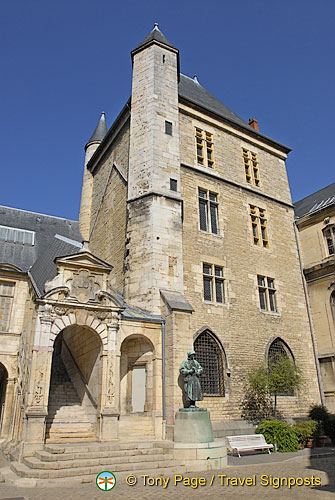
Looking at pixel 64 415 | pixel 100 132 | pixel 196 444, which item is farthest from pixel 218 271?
pixel 100 132

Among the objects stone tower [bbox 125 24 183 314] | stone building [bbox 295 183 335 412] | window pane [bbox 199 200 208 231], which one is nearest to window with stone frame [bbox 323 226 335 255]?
stone building [bbox 295 183 335 412]

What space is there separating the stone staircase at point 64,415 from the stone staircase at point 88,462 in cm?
73

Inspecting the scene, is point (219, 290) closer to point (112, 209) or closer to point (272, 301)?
point (272, 301)

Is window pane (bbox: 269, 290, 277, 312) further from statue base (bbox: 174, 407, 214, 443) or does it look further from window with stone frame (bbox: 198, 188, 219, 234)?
statue base (bbox: 174, 407, 214, 443)

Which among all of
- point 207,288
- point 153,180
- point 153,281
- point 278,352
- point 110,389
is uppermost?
point 153,180

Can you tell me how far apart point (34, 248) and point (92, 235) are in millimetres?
3344

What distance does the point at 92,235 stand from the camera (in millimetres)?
19266

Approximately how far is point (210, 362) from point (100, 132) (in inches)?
610

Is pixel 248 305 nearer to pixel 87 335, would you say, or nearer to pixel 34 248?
pixel 87 335

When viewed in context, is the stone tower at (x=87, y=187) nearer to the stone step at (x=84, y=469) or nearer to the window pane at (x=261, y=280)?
the window pane at (x=261, y=280)

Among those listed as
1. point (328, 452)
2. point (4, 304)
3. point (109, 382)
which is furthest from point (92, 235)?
point (328, 452)

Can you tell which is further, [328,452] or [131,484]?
[328,452]

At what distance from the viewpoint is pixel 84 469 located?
24.4 feet

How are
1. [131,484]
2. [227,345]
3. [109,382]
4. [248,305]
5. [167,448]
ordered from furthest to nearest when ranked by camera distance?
[248,305]
[227,345]
[109,382]
[167,448]
[131,484]
